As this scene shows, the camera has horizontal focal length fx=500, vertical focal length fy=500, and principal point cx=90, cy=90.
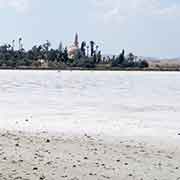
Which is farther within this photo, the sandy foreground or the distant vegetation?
the distant vegetation

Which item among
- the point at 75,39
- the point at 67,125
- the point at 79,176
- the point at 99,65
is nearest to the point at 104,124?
the point at 67,125

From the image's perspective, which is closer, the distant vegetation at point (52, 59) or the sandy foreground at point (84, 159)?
the sandy foreground at point (84, 159)

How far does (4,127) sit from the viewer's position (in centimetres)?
1318

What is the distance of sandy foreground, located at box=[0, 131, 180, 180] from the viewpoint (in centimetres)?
673

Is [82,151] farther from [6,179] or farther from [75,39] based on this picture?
[75,39]

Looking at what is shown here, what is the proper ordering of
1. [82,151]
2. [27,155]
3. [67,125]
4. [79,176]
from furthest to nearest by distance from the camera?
[67,125] < [82,151] < [27,155] < [79,176]

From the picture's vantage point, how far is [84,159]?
7918 millimetres

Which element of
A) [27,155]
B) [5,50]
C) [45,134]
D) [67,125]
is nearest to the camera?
[27,155]

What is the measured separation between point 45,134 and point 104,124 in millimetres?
3212

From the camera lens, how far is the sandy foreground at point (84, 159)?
673cm

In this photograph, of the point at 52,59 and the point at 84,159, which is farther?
the point at 52,59

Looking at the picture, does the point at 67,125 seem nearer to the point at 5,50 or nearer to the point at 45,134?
the point at 45,134

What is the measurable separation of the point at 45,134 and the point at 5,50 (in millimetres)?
116674

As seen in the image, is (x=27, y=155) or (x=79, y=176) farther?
(x=27, y=155)
